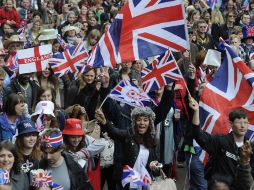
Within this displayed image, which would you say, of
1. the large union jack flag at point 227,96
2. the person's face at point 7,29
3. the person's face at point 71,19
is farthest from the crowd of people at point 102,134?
the person's face at point 71,19

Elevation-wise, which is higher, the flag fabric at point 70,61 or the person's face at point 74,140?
the flag fabric at point 70,61

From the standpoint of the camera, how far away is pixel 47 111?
28.6 ft

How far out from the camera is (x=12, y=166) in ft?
21.8

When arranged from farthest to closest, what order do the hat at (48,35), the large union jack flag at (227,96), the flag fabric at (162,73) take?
the hat at (48,35), the flag fabric at (162,73), the large union jack flag at (227,96)

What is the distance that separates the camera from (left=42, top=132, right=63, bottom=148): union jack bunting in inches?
270

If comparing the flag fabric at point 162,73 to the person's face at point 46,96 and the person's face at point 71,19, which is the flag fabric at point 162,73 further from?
the person's face at point 71,19

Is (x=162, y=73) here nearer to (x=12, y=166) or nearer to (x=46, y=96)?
(x=46, y=96)

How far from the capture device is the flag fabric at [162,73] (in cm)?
890

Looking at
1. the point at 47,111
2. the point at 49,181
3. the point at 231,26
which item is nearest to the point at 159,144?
the point at 47,111

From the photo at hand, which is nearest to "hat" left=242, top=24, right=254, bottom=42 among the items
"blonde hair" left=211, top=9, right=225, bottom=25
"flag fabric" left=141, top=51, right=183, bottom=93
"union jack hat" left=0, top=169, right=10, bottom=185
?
"blonde hair" left=211, top=9, right=225, bottom=25

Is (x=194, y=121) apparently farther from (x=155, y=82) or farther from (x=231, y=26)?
(x=231, y=26)

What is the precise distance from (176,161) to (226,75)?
301 centimetres

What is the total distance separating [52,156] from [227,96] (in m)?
2.19

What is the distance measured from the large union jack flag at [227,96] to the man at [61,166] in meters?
1.67
